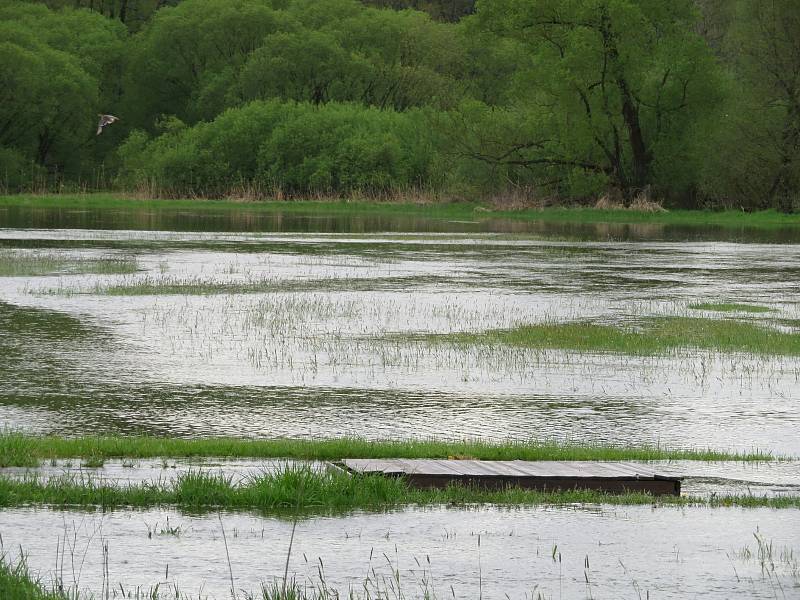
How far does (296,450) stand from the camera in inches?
492

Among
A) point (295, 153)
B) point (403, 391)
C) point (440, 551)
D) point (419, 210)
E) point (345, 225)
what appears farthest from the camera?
point (295, 153)

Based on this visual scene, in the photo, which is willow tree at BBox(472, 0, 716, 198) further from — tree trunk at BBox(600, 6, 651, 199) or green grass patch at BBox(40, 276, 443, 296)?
green grass patch at BBox(40, 276, 443, 296)

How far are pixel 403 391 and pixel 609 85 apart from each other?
61.1 meters

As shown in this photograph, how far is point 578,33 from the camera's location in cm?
7200

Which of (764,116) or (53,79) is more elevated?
(53,79)

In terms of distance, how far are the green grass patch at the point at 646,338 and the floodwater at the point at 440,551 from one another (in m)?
11.2

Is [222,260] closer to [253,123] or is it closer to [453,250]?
[453,250]

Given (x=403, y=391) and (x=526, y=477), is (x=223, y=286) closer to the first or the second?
(x=403, y=391)

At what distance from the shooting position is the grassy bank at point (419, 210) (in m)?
71.1

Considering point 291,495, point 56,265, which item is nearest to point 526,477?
point 291,495

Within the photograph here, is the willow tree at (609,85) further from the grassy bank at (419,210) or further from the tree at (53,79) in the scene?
the tree at (53,79)

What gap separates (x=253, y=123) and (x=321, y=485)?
87.6m

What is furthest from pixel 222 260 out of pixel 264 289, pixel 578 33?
pixel 578 33

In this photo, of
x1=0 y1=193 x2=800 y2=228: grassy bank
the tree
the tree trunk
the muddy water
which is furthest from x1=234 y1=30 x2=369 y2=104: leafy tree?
the muddy water
